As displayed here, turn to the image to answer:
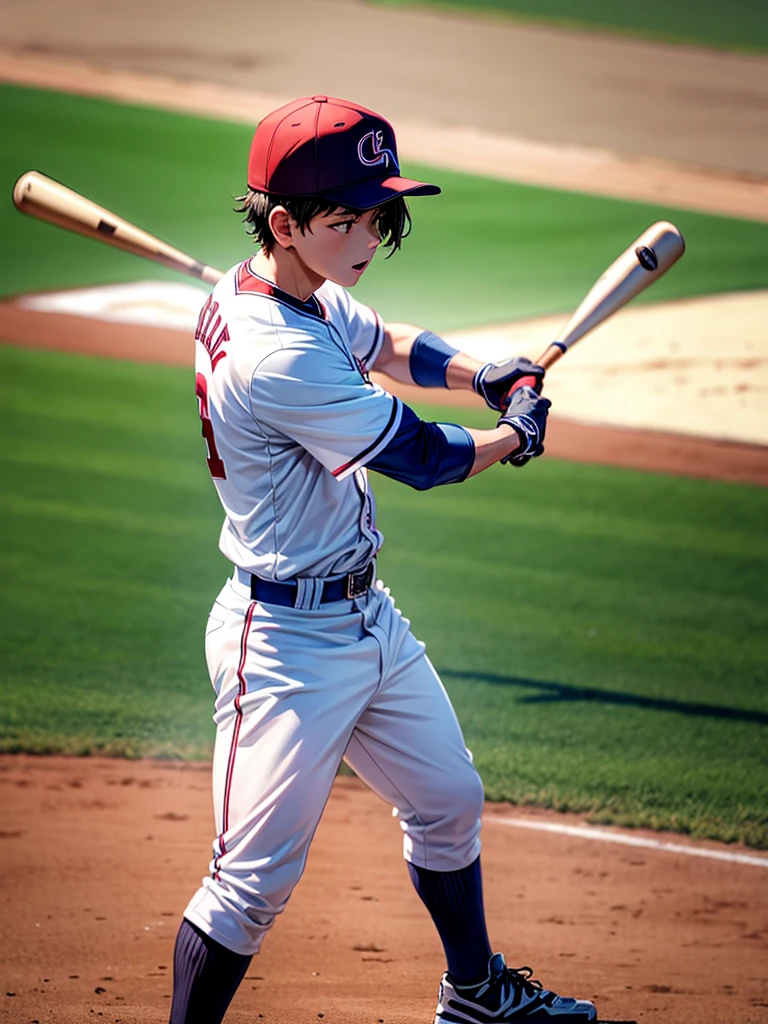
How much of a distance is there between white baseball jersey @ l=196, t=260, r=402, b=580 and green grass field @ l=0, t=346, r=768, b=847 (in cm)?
220

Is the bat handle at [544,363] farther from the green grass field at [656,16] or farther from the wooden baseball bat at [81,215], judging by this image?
the green grass field at [656,16]

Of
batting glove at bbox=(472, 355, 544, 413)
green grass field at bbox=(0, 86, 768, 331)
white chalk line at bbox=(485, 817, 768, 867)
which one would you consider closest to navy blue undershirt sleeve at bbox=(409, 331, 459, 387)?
batting glove at bbox=(472, 355, 544, 413)

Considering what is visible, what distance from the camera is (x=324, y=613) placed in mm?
2879

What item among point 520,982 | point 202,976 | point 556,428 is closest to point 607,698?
point 520,982

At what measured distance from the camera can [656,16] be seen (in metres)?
22.2

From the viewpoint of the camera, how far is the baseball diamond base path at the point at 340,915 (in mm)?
3424

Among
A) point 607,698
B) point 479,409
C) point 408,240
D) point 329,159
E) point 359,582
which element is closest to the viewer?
point 329,159

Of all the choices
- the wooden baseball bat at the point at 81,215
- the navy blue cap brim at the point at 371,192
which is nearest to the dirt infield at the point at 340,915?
the wooden baseball bat at the point at 81,215

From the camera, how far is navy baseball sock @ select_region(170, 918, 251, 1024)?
2.76m

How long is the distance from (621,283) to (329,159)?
3.79 feet

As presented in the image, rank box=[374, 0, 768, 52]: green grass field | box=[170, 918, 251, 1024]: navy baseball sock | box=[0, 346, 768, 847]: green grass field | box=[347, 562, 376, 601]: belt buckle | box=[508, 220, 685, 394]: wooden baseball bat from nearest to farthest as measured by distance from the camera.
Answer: box=[170, 918, 251, 1024]: navy baseball sock, box=[347, 562, 376, 601]: belt buckle, box=[508, 220, 685, 394]: wooden baseball bat, box=[0, 346, 768, 847]: green grass field, box=[374, 0, 768, 52]: green grass field

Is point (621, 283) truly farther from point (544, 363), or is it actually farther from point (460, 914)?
point (460, 914)

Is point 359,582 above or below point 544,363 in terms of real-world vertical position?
below

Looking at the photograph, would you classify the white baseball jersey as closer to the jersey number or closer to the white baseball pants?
the jersey number
